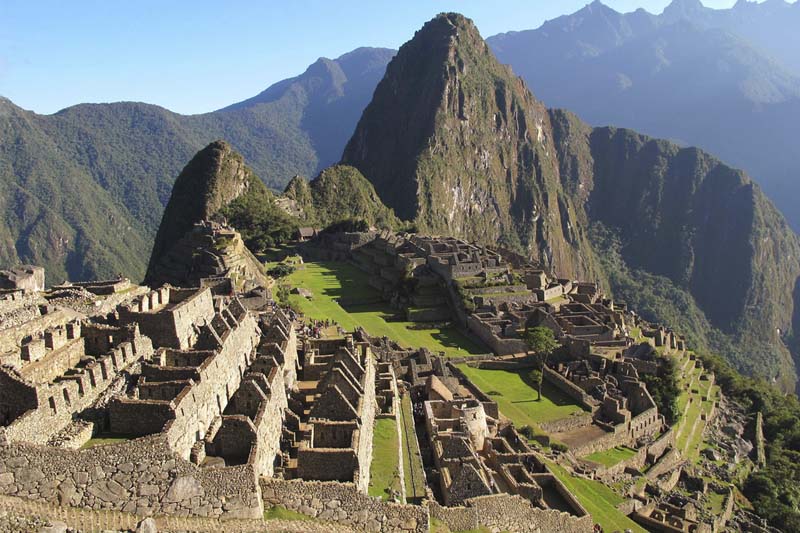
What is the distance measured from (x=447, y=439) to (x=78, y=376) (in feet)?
43.3

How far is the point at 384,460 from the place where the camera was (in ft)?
68.4

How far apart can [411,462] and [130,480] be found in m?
11.1

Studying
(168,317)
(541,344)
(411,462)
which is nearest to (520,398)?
(541,344)

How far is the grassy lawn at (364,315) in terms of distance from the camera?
157 feet

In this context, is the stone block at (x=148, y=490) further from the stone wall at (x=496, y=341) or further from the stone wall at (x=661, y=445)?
the stone wall at (x=496, y=341)

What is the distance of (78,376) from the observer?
1672 centimetres

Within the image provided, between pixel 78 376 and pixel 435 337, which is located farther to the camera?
pixel 435 337

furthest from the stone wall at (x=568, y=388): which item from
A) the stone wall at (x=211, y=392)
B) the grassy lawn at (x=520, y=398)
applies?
the stone wall at (x=211, y=392)

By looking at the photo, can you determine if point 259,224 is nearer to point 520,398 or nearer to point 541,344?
point 541,344

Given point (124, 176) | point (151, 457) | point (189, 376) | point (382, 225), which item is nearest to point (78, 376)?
point (189, 376)

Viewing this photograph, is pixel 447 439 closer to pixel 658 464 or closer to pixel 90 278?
pixel 658 464

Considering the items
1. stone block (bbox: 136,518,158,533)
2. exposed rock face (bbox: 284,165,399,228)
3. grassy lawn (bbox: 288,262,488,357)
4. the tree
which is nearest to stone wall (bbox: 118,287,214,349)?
→ stone block (bbox: 136,518,158,533)

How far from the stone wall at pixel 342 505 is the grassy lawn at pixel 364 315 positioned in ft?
91.8

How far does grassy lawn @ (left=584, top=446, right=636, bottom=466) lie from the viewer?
1411 inches
